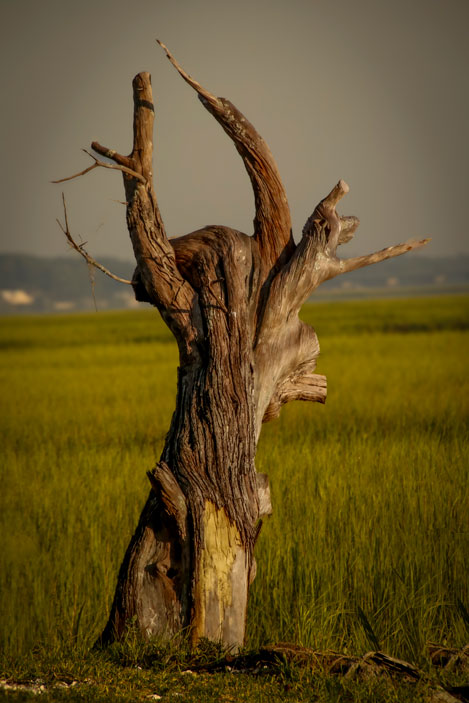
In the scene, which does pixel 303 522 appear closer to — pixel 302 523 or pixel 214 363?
pixel 302 523

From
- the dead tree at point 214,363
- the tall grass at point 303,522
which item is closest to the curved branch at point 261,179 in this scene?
the dead tree at point 214,363

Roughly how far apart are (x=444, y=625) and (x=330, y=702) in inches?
61.1

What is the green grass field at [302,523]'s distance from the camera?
469 centimetres

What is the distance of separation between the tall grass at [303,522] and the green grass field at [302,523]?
0.01 m

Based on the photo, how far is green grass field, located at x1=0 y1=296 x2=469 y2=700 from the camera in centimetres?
469

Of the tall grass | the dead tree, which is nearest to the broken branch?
the dead tree

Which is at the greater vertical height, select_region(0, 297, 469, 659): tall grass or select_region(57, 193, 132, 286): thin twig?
select_region(57, 193, 132, 286): thin twig

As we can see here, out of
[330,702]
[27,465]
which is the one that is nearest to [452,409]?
[27,465]

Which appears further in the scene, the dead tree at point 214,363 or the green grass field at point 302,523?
the green grass field at point 302,523

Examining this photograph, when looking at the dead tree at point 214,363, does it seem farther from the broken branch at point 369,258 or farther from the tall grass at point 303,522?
the tall grass at point 303,522

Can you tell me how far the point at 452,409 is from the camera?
Result: 427 inches

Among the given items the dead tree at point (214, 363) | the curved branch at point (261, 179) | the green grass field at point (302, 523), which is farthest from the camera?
the green grass field at point (302, 523)

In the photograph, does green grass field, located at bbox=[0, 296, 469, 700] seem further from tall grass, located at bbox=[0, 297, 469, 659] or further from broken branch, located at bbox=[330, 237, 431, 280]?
broken branch, located at bbox=[330, 237, 431, 280]

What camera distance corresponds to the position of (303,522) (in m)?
5.73
